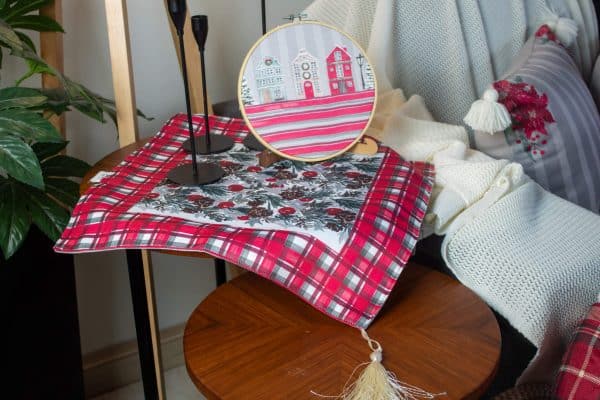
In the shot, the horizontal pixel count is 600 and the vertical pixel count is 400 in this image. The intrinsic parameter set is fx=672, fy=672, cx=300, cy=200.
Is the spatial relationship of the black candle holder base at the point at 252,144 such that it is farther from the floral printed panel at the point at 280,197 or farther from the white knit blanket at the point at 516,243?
the white knit blanket at the point at 516,243

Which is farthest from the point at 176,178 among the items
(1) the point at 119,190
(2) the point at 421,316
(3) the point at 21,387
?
(3) the point at 21,387

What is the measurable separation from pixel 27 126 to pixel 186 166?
23 centimetres

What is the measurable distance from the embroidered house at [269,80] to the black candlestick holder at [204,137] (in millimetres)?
93

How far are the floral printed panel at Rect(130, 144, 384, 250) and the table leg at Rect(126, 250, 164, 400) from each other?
14cm

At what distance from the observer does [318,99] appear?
3.53ft

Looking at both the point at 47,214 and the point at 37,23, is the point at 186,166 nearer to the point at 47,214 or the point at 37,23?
the point at 47,214

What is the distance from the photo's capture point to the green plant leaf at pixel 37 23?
1140 millimetres

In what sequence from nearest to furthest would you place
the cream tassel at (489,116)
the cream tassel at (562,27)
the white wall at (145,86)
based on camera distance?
the cream tassel at (489,116)
the white wall at (145,86)
the cream tassel at (562,27)

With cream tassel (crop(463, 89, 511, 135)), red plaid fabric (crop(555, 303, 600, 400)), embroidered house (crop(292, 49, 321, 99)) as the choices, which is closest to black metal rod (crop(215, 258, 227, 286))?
embroidered house (crop(292, 49, 321, 99))

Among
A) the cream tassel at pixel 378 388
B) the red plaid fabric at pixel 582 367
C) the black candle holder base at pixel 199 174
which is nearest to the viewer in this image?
the cream tassel at pixel 378 388

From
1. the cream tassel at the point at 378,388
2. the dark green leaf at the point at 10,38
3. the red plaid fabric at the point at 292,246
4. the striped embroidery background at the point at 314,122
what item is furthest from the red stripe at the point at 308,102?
the cream tassel at the point at 378,388

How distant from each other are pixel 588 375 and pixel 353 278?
0.33 m

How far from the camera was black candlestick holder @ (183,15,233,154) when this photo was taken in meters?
1.03

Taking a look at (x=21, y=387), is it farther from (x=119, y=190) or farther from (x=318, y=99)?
(x=318, y=99)
